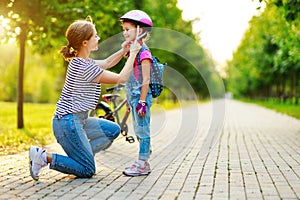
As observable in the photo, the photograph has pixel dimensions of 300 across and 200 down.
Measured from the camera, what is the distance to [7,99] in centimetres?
7381

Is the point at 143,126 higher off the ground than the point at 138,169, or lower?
higher

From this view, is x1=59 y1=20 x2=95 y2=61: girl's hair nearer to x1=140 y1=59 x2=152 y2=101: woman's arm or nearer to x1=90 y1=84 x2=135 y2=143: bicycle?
x1=140 y1=59 x2=152 y2=101: woman's arm

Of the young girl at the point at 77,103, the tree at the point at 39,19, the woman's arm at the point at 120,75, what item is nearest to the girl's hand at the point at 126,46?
the young girl at the point at 77,103

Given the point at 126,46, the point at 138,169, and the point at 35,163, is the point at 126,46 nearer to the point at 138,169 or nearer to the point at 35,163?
the point at 138,169

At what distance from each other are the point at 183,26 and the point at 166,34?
7.51 meters

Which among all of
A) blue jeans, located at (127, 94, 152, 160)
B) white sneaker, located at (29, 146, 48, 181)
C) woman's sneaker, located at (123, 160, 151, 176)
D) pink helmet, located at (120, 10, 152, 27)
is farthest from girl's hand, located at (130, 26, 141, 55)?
white sneaker, located at (29, 146, 48, 181)

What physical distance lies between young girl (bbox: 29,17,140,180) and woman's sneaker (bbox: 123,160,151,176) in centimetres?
45

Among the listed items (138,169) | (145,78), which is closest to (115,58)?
(145,78)

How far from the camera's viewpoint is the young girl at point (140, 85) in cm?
643

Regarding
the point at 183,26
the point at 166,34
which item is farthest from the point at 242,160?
the point at 183,26

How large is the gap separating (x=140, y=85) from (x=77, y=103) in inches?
32.5

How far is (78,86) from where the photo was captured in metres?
6.23

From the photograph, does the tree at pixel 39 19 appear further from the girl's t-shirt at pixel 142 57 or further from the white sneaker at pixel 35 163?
the white sneaker at pixel 35 163

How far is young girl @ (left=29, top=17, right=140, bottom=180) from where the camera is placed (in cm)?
619
